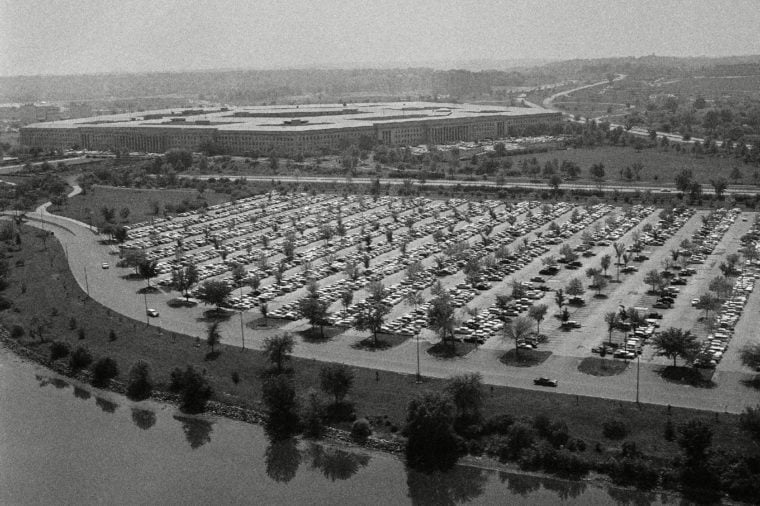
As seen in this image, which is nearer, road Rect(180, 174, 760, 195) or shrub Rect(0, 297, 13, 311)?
shrub Rect(0, 297, 13, 311)

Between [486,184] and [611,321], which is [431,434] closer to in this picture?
[611,321]

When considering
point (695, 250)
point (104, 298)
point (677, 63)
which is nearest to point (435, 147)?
point (695, 250)

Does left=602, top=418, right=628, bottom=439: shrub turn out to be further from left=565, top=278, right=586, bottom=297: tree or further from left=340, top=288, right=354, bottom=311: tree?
left=340, top=288, right=354, bottom=311: tree

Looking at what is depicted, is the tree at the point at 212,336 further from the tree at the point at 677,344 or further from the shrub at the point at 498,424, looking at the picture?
the tree at the point at 677,344

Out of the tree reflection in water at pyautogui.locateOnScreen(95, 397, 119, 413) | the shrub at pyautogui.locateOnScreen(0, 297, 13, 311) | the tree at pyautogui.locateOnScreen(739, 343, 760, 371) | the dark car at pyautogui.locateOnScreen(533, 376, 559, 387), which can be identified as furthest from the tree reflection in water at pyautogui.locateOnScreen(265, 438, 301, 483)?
the shrub at pyautogui.locateOnScreen(0, 297, 13, 311)

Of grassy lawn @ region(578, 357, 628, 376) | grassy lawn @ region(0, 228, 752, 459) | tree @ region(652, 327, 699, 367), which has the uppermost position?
tree @ region(652, 327, 699, 367)

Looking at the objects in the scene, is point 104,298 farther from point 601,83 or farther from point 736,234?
point 601,83
